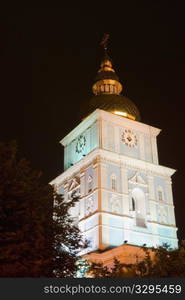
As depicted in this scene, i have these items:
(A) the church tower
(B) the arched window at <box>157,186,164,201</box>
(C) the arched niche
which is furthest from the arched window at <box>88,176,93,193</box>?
(B) the arched window at <box>157,186,164,201</box>

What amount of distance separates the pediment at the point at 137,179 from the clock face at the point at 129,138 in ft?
10.1

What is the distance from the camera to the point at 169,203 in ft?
153

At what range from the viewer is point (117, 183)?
146ft

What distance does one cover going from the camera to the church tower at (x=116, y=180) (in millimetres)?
42219

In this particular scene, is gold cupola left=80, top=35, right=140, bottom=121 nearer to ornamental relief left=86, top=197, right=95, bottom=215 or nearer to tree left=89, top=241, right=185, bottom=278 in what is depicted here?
ornamental relief left=86, top=197, right=95, bottom=215

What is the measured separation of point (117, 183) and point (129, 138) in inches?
207

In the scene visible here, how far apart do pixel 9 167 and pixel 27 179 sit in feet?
3.30

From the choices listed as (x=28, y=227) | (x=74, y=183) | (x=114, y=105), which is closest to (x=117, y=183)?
(x=74, y=183)

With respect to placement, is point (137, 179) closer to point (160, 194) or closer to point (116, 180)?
point (116, 180)

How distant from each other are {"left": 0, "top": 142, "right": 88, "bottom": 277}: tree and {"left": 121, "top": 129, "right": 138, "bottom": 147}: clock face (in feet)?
81.9

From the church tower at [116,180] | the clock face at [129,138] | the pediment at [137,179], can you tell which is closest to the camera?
the church tower at [116,180]

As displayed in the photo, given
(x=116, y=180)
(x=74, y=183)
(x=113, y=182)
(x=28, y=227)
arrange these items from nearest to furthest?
(x=28, y=227)
(x=113, y=182)
(x=116, y=180)
(x=74, y=183)

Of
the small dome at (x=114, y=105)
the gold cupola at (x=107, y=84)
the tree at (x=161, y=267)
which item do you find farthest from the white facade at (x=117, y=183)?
the tree at (x=161, y=267)

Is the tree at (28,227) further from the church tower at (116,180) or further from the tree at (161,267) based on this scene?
the church tower at (116,180)
